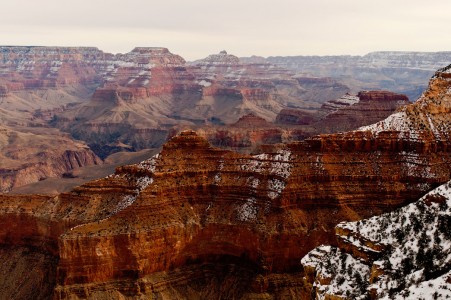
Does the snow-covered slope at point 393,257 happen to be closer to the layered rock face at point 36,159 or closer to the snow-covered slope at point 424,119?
the snow-covered slope at point 424,119

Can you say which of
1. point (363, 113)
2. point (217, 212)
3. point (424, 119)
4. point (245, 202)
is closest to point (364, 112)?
point (363, 113)

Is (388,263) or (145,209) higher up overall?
(388,263)

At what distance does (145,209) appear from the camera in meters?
59.3

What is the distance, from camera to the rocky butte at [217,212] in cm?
5650

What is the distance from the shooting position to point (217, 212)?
6319 cm

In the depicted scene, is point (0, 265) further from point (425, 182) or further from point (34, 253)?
point (425, 182)

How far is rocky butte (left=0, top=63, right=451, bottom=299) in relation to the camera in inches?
2224

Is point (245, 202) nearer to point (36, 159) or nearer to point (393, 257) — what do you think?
point (393, 257)

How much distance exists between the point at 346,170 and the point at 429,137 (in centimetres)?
1087

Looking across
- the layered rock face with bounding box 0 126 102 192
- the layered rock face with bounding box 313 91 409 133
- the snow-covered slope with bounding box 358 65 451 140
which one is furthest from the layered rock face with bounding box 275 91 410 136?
the layered rock face with bounding box 0 126 102 192

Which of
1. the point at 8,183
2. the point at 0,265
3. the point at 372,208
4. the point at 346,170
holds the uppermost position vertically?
the point at 346,170

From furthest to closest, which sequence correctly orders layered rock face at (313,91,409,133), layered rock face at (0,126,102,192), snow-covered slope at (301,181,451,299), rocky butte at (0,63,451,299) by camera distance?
layered rock face at (0,126,102,192) → layered rock face at (313,91,409,133) → rocky butte at (0,63,451,299) → snow-covered slope at (301,181,451,299)

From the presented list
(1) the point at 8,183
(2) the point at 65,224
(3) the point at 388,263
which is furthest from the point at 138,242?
(1) the point at 8,183

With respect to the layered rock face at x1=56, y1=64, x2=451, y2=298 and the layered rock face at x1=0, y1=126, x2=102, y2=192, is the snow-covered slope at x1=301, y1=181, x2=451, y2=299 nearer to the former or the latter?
the layered rock face at x1=56, y1=64, x2=451, y2=298
